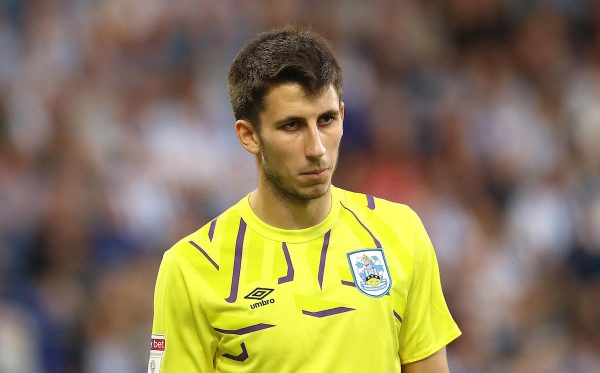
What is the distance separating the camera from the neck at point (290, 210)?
383 centimetres

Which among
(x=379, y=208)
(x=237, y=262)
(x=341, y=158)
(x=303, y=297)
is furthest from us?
(x=341, y=158)

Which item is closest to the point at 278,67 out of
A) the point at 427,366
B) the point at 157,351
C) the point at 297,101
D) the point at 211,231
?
the point at 297,101

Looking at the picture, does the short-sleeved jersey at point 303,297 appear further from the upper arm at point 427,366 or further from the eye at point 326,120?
the eye at point 326,120

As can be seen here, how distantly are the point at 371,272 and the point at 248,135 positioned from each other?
0.62 metres

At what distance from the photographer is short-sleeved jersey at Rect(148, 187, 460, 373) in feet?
12.0

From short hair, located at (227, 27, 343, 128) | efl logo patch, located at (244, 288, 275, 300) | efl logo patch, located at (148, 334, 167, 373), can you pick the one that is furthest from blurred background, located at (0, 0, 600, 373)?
short hair, located at (227, 27, 343, 128)

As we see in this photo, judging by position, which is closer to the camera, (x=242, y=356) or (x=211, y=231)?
(x=242, y=356)

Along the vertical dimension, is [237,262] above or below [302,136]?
below

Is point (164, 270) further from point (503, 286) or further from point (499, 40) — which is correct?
point (499, 40)

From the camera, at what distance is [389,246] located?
12.6ft

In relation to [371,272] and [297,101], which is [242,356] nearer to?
[371,272]

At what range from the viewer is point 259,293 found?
3715 millimetres

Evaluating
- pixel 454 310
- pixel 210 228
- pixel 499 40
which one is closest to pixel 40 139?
pixel 454 310

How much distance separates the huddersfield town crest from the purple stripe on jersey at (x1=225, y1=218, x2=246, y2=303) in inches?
14.5
